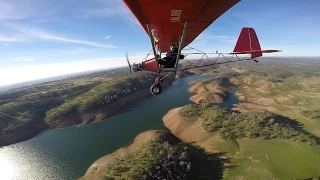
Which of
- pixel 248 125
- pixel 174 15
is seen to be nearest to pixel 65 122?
pixel 248 125

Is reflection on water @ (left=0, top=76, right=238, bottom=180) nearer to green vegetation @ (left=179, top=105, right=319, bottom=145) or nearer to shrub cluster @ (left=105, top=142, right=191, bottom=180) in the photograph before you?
shrub cluster @ (left=105, top=142, right=191, bottom=180)

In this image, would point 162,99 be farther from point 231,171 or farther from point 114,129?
point 231,171

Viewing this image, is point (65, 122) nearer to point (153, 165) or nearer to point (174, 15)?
point (153, 165)

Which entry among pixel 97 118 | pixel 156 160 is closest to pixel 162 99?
pixel 97 118

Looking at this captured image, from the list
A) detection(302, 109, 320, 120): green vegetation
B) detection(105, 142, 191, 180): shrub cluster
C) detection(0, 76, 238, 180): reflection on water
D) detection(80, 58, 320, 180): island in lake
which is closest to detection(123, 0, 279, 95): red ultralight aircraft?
detection(105, 142, 191, 180): shrub cluster

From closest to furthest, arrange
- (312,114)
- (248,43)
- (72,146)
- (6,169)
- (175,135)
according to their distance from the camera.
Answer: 1. (248,43)
2. (6,169)
3. (175,135)
4. (72,146)
5. (312,114)

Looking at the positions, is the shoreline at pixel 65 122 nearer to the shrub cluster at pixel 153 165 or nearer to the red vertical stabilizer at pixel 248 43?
the shrub cluster at pixel 153 165

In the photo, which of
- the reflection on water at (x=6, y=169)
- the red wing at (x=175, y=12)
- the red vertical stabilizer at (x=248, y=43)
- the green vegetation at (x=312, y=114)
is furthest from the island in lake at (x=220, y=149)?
the red wing at (x=175, y=12)

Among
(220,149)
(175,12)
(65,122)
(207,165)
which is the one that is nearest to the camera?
(175,12)
